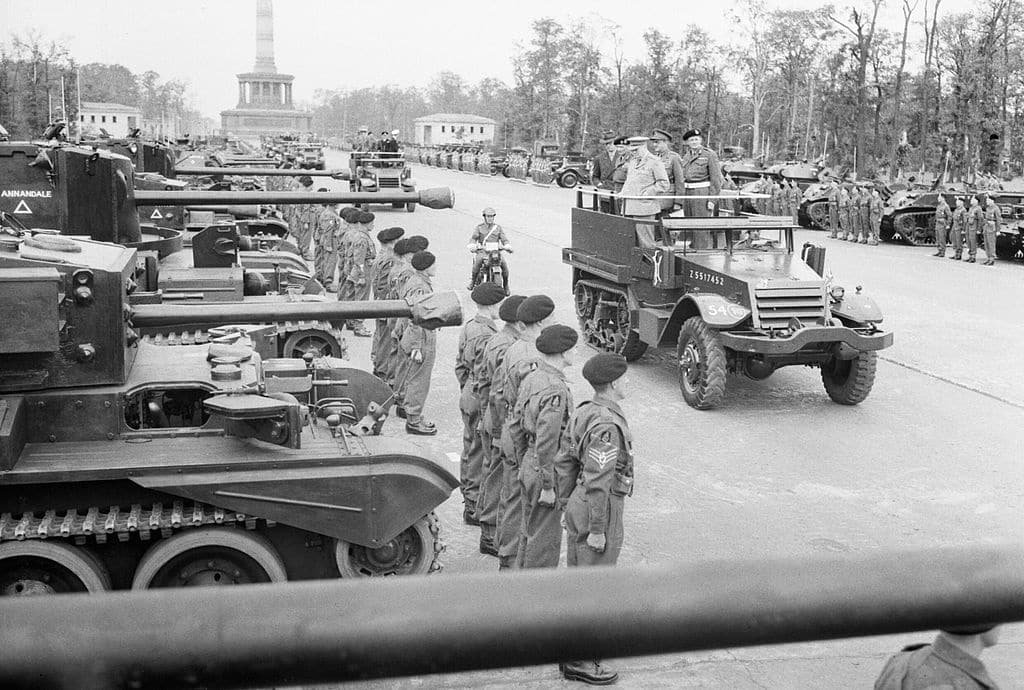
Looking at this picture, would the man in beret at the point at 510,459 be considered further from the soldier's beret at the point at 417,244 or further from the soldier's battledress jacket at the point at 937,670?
the soldier's beret at the point at 417,244

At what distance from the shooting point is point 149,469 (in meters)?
5.41

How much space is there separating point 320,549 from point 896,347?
34.0 ft

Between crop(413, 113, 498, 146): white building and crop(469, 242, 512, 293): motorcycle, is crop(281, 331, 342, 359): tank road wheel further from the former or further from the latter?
crop(413, 113, 498, 146): white building

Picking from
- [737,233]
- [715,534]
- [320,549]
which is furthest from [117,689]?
[737,233]

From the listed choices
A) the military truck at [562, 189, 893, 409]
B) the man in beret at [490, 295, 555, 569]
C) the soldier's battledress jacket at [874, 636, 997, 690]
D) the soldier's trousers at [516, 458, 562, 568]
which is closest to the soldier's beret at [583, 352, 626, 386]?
the soldier's trousers at [516, 458, 562, 568]

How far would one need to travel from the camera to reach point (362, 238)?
51.1 feet

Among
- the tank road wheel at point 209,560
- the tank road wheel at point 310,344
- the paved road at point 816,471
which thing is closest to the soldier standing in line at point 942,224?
the paved road at point 816,471

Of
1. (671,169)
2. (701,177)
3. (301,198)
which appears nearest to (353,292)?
(671,169)

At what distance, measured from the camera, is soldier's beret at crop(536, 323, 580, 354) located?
21.9 ft

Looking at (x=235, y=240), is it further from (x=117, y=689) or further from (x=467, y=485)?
(x=117, y=689)

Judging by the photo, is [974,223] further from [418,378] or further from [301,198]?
[301,198]

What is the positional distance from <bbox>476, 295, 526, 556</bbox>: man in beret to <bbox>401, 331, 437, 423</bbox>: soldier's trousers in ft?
7.95

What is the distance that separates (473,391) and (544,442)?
171 cm

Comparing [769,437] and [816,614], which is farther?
[769,437]
